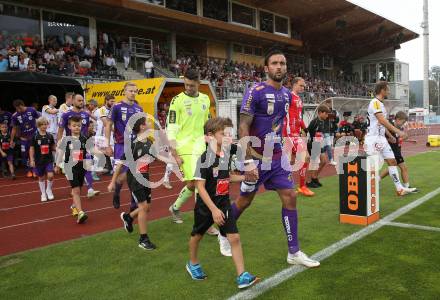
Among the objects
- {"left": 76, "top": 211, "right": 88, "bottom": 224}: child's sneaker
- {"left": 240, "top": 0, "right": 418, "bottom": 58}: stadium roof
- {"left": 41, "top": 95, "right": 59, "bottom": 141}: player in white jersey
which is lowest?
{"left": 76, "top": 211, "right": 88, "bottom": 224}: child's sneaker

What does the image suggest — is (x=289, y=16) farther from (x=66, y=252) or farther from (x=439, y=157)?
(x=66, y=252)

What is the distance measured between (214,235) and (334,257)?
1.67 metres

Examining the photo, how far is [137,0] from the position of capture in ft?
75.8

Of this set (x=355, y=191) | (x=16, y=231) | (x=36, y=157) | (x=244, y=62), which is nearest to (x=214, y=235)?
(x=355, y=191)

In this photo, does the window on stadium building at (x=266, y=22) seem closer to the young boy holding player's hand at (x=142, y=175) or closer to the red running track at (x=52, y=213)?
the red running track at (x=52, y=213)

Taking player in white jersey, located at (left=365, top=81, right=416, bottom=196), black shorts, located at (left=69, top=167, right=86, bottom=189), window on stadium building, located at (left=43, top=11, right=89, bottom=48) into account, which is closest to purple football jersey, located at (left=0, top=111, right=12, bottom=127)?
black shorts, located at (left=69, top=167, right=86, bottom=189)

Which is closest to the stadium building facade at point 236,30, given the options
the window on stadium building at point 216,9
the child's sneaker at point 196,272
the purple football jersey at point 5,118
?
the window on stadium building at point 216,9

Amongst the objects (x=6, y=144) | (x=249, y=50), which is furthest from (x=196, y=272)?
(x=249, y=50)

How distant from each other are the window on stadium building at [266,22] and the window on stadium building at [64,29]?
586 inches

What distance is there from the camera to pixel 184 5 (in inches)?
1037

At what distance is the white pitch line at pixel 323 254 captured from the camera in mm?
3606

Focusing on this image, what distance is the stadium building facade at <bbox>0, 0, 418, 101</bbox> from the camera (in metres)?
21.8

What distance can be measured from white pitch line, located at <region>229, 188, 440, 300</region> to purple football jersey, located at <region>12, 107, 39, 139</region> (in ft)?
32.2

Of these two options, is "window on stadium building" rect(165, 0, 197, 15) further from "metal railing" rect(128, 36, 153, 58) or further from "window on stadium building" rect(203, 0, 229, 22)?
"metal railing" rect(128, 36, 153, 58)
